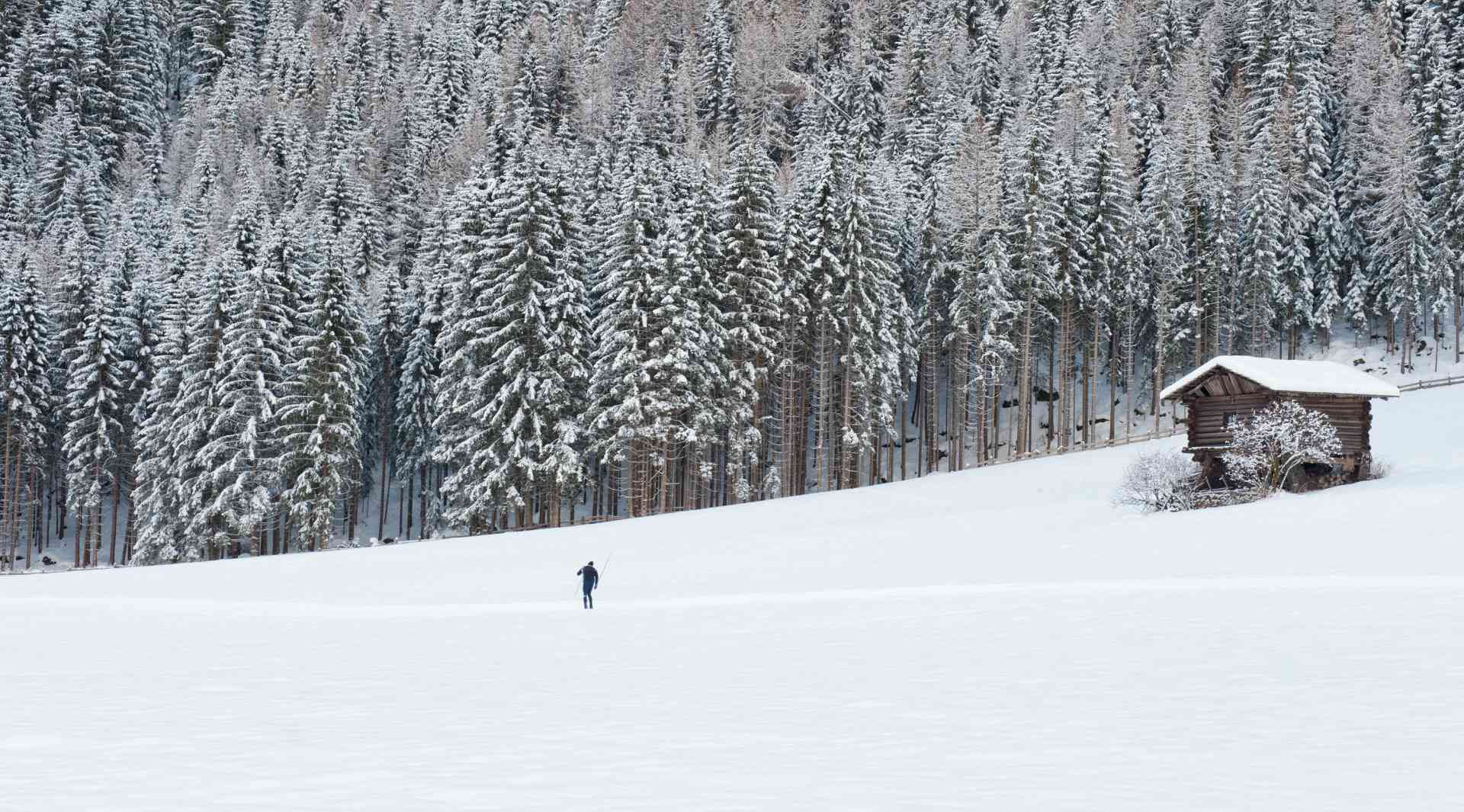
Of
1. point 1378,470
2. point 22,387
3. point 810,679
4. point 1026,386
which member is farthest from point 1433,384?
point 22,387

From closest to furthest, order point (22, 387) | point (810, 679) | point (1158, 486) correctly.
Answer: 1. point (810, 679)
2. point (1158, 486)
3. point (22, 387)

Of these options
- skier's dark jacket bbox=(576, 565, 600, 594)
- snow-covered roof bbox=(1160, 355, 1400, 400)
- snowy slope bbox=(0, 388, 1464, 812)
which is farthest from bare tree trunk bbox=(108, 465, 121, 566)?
snow-covered roof bbox=(1160, 355, 1400, 400)

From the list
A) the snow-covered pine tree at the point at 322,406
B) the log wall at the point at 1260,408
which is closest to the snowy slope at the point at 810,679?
the log wall at the point at 1260,408

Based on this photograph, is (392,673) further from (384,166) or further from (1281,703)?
(384,166)

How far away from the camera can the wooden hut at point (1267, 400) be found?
39.2 m

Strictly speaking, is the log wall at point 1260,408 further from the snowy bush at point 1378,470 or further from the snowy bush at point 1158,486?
the snowy bush at point 1158,486

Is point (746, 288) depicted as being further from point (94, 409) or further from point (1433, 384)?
point (1433, 384)

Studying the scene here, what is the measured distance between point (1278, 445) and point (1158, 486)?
160 inches

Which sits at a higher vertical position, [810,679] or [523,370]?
[523,370]

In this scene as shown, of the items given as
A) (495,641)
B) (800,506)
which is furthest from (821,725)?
(800,506)

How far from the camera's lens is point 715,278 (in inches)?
2124

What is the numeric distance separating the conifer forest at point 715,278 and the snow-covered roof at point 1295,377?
57.4 ft

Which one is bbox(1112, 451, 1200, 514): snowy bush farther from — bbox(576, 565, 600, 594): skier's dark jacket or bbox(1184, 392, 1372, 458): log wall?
bbox(576, 565, 600, 594): skier's dark jacket

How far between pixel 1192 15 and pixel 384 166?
74567 millimetres
